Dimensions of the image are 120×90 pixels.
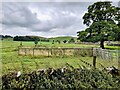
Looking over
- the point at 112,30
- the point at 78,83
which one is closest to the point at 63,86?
Answer: the point at 78,83

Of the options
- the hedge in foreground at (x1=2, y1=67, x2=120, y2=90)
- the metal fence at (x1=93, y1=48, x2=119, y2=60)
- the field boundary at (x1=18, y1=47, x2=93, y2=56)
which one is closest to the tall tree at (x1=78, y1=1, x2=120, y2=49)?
the field boundary at (x1=18, y1=47, x2=93, y2=56)

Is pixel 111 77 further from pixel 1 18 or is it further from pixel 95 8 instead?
pixel 95 8

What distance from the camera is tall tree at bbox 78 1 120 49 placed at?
1998 centimetres

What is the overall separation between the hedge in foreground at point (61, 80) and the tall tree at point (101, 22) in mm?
15359

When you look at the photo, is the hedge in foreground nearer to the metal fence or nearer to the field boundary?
the metal fence

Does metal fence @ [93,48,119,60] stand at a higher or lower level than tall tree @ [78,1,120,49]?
lower

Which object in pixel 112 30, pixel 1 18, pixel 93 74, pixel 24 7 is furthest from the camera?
pixel 112 30

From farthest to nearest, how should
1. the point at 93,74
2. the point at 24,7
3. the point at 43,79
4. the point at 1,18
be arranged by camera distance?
the point at 24,7 → the point at 1,18 → the point at 93,74 → the point at 43,79

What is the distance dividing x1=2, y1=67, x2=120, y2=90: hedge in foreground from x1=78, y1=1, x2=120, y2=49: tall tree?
15359mm

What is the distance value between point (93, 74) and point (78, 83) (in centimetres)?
45

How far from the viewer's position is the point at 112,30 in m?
20.2

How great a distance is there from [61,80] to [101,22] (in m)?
16.4

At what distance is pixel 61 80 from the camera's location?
173 inches

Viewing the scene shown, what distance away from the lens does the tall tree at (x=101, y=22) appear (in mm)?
19984
